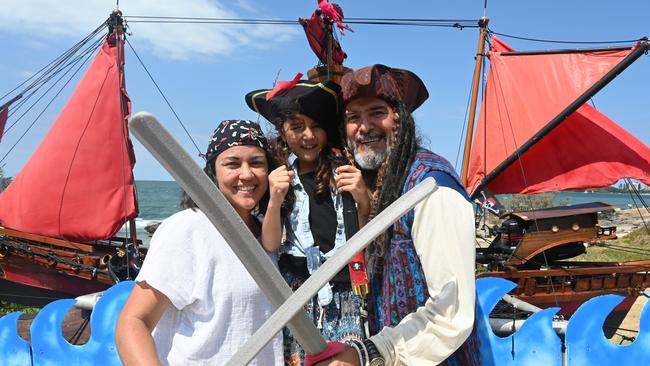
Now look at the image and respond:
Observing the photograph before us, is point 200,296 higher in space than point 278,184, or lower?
lower

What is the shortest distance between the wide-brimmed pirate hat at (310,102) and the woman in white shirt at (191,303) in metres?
0.50

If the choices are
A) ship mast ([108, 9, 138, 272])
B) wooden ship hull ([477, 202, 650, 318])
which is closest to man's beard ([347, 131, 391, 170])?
wooden ship hull ([477, 202, 650, 318])

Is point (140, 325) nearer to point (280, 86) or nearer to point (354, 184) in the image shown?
point (354, 184)

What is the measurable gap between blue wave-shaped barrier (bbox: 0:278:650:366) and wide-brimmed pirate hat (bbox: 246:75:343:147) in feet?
3.90

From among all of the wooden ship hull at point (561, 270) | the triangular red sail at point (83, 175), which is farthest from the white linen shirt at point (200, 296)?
the triangular red sail at point (83, 175)

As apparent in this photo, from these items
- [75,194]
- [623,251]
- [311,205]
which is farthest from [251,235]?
[623,251]

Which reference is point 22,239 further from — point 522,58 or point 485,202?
point 522,58

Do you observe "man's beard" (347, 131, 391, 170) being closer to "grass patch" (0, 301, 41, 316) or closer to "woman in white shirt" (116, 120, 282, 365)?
"woman in white shirt" (116, 120, 282, 365)

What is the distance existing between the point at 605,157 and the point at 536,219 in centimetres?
542

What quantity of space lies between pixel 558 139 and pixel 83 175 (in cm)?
1263

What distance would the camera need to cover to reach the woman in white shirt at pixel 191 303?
1609 millimetres

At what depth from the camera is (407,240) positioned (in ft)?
5.54

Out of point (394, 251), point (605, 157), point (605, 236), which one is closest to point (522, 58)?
point (605, 157)

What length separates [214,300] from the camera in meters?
1.75
